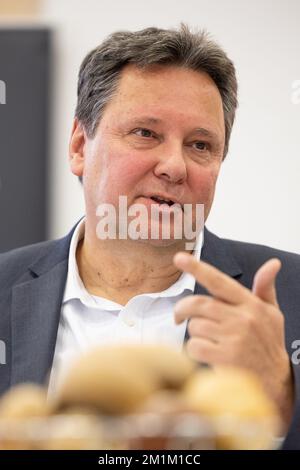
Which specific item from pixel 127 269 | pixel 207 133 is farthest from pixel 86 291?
pixel 207 133

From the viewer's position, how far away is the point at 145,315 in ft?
4.55

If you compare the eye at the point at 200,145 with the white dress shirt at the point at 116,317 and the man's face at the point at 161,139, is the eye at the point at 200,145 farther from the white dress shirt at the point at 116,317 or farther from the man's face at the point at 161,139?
the white dress shirt at the point at 116,317

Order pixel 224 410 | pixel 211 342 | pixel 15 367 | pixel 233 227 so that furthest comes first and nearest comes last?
pixel 233 227, pixel 15 367, pixel 211 342, pixel 224 410

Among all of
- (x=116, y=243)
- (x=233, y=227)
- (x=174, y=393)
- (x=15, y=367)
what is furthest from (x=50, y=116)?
(x=174, y=393)

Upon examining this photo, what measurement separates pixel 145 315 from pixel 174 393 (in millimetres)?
905

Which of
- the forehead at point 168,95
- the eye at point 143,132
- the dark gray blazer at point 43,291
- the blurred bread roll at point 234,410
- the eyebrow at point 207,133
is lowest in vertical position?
the dark gray blazer at point 43,291

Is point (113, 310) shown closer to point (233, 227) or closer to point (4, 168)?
point (233, 227)

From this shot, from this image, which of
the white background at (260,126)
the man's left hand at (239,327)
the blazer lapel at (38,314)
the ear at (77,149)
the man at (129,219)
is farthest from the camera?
the white background at (260,126)

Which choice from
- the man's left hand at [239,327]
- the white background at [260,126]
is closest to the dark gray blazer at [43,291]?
the man's left hand at [239,327]

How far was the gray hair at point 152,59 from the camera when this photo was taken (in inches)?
55.2

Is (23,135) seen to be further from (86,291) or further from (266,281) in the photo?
(266,281)

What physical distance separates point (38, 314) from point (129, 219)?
0.22 metres

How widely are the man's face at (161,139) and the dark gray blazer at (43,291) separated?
13 cm

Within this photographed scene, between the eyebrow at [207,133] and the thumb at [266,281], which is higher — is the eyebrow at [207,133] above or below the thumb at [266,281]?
above
